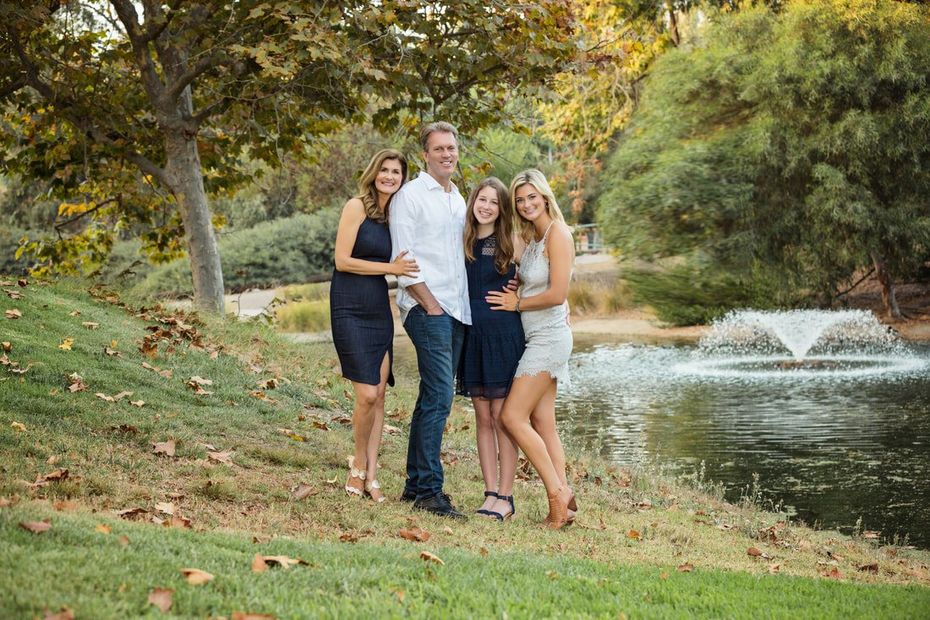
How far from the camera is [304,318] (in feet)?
97.5

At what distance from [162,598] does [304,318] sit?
86.2ft

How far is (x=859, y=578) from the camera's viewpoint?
6.04 m

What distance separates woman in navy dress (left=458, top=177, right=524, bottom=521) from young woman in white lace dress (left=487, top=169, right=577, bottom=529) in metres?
0.08

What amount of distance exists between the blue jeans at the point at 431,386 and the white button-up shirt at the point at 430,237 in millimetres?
110

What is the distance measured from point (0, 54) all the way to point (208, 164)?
3178 millimetres

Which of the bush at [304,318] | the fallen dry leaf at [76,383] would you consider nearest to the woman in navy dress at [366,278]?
the fallen dry leaf at [76,383]

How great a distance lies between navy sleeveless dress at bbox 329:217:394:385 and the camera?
6262 millimetres

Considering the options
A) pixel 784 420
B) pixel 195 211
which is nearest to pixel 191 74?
pixel 195 211

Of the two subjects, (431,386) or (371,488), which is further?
(371,488)

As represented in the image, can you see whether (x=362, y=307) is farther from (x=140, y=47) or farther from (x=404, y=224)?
(x=140, y=47)

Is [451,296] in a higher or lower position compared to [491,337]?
higher

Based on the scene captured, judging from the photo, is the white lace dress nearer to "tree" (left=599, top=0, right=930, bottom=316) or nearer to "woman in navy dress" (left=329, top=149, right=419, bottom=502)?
"woman in navy dress" (left=329, top=149, right=419, bottom=502)

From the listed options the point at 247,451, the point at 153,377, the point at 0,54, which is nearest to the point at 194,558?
the point at 247,451

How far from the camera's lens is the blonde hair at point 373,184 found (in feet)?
20.4
